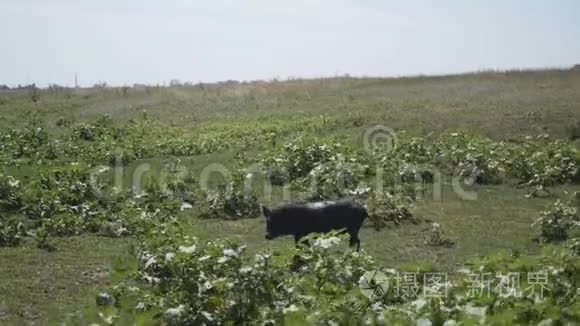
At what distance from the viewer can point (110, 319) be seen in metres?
4.70

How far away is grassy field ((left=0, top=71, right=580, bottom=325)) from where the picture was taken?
11.6m

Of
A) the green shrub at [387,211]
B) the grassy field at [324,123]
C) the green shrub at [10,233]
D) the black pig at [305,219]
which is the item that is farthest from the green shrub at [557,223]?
the green shrub at [10,233]

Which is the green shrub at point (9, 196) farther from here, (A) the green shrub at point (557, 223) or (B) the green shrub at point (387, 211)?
(A) the green shrub at point (557, 223)

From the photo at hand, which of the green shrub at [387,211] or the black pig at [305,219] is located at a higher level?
the black pig at [305,219]

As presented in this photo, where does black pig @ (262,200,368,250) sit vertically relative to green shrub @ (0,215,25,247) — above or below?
above

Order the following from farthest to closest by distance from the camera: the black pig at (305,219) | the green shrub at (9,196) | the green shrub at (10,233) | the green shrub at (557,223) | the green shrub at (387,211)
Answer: the green shrub at (9,196) < the green shrub at (387,211) < the green shrub at (557,223) < the green shrub at (10,233) < the black pig at (305,219)

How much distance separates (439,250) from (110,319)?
923 centimetres

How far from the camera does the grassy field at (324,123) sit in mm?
11602

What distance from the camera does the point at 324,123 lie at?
28.6 metres

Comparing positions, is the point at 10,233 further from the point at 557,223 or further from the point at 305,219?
the point at 557,223

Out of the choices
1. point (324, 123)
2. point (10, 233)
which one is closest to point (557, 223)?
point (10, 233)

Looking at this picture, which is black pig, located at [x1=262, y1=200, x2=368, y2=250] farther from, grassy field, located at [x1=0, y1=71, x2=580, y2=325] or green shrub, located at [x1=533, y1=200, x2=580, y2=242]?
green shrub, located at [x1=533, y1=200, x2=580, y2=242]

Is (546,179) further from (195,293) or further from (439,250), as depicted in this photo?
(195,293)

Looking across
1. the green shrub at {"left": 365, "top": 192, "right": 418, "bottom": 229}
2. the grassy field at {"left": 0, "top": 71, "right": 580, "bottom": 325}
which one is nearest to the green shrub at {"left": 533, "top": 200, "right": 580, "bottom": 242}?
the grassy field at {"left": 0, "top": 71, "right": 580, "bottom": 325}
